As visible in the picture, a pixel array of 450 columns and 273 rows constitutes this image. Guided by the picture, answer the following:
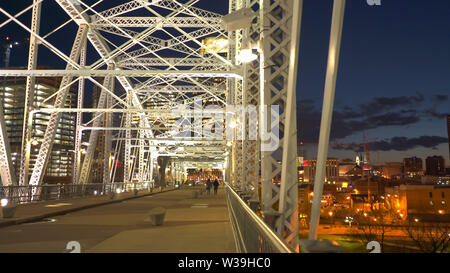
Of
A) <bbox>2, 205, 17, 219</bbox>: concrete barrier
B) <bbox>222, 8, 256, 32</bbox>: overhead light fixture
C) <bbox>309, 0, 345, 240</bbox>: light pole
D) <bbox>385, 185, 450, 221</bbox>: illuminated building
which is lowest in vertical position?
<bbox>385, 185, 450, 221</bbox>: illuminated building

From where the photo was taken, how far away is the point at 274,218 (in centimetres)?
796

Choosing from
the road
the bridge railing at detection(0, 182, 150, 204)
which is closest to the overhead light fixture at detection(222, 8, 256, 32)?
the road

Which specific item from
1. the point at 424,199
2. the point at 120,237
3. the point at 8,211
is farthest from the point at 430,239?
the point at 8,211

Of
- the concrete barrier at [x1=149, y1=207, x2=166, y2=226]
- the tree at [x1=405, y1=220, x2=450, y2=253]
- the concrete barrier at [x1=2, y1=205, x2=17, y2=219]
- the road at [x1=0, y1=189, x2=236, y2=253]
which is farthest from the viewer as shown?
the tree at [x1=405, y1=220, x2=450, y2=253]

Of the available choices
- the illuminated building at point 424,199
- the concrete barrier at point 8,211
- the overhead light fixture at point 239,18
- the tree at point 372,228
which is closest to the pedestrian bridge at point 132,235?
the concrete barrier at point 8,211

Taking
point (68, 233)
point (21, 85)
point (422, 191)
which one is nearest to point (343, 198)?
point (422, 191)

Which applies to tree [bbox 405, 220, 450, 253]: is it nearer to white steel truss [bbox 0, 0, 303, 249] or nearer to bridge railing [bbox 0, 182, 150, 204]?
white steel truss [bbox 0, 0, 303, 249]

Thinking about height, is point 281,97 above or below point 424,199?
above

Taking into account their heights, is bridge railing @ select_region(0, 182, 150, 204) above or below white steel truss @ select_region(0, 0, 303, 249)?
below

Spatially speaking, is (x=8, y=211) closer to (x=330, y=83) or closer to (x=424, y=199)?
(x=330, y=83)

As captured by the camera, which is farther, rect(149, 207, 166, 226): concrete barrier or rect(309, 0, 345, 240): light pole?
rect(149, 207, 166, 226): concrete barrier

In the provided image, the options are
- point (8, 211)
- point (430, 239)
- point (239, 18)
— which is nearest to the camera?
point (239, 18)

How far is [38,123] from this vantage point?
13425 centimetres

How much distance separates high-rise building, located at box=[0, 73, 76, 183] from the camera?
354ft
